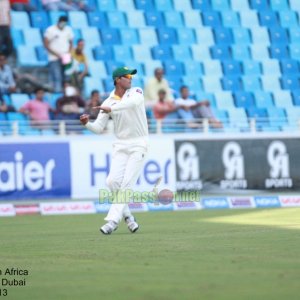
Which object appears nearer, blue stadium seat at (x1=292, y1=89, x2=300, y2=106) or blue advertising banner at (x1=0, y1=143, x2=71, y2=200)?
blue advertising banner at (x1=0, y1=143, x2=71, y2=200)

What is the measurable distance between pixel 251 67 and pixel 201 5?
1970mm

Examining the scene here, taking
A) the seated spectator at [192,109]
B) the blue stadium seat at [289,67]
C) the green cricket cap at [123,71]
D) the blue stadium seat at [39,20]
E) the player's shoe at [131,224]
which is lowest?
the player's shoe at [131,224]

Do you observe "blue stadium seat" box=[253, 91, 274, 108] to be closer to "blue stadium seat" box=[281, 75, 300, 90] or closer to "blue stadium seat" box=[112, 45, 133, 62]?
"blue stadium seat" box=[281, 75, 300, 90]

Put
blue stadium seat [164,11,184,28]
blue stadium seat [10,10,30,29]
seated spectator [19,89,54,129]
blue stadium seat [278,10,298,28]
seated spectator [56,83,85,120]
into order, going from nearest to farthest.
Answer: seated spectator [19,89,54,129] < seated spectator [56,83,85,120] < blue stadium seat [10,10,30,29] < blue stadium seat [164,11,184,28] < blue stadium seat [278,10,298,28]

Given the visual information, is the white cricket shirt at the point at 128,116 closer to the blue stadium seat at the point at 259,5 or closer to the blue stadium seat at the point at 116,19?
the blue stadium seat at the point at 116,19

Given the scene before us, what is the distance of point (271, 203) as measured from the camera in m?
20.3

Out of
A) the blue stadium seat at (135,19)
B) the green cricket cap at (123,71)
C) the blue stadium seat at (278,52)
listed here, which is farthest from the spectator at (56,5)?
the green cricket cap at (123,71)

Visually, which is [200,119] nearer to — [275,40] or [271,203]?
[271,203]

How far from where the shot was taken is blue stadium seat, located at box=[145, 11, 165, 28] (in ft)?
81.1

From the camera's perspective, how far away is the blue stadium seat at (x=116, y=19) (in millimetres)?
24166

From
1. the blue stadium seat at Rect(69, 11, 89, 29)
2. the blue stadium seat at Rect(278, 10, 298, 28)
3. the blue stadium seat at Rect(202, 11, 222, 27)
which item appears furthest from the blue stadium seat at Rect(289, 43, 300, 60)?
the blue stadium seat at Rect(69, 11, 89, 29)

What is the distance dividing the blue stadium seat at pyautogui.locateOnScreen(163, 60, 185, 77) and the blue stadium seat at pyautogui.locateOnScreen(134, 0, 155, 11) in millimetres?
1597

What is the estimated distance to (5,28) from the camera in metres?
22.2

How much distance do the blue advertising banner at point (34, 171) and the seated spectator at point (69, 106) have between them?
86 cm
